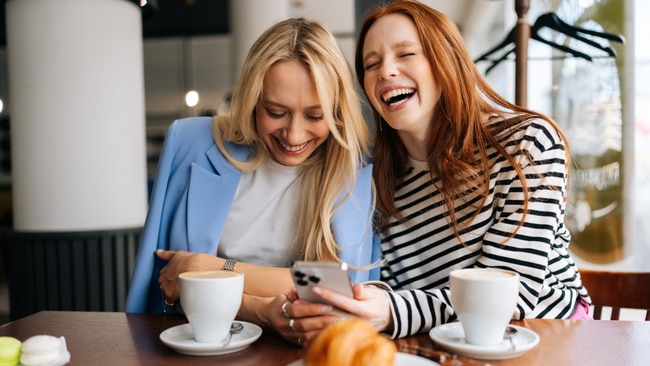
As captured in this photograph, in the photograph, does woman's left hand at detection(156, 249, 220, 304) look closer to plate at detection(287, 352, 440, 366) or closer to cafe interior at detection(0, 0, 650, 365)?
plate at detection(287, 352, 440, 366)

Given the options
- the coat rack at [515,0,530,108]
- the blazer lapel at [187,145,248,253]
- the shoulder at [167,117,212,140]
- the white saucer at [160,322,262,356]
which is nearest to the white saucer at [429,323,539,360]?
the white saucer at [160,322,262,356]

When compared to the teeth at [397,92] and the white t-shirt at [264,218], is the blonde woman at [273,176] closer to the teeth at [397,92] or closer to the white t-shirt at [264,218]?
the white t-shirt at [264,218]

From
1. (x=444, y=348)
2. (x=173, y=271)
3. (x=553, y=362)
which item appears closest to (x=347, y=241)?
(x=173, y=271)

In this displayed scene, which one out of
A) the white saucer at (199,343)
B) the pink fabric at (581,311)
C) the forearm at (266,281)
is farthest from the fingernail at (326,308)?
the pink fabric at (581,311)

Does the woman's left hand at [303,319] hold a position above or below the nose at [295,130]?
below

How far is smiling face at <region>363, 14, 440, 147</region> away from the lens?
52.7 inches

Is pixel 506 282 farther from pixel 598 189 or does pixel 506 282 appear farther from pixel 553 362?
pixel 598 189

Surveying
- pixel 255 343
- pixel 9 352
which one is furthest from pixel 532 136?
pixel 9 352

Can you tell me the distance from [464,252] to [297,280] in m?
0.59

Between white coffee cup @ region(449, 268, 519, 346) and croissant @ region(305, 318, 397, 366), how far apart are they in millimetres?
211

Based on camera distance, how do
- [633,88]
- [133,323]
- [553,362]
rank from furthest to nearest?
[633,88] → [133,323] → [553,362]

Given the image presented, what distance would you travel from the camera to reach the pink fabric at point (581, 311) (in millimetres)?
1315

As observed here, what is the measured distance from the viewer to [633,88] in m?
2.74

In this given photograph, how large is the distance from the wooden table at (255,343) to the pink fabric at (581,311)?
0.28 meters
